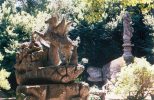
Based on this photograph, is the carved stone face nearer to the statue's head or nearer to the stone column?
the statue's head

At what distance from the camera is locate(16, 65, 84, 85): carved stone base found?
9938 mm

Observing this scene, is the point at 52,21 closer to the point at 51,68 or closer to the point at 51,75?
the point at 51,68

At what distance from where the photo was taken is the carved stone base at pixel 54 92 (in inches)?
379

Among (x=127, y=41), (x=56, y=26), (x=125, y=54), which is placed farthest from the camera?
(x=127, y=41)

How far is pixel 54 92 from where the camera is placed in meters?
9.78

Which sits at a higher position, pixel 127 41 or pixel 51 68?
pixel 127 41

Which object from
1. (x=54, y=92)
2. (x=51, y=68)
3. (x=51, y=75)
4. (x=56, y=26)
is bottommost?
(x=54, y=92)

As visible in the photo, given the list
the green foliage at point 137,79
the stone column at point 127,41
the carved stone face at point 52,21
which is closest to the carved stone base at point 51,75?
the carved stone face at point 52,21

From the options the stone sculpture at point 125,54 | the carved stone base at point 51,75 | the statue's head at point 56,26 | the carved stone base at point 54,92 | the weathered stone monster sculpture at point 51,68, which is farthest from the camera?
the stone sculpture at point 125,54

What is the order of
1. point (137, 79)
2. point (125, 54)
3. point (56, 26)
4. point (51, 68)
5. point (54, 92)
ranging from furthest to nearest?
point (125, 54), point (137, 79), point (56, 26), point (51, 68), point (54, 92)

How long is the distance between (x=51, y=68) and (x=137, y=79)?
9093mm

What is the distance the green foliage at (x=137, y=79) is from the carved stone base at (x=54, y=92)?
8.44 m

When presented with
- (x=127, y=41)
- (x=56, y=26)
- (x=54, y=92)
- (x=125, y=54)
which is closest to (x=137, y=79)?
(x=56, y=26)

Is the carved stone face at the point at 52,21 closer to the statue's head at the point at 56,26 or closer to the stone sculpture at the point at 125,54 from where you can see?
the statue's head at the point at 56,26
